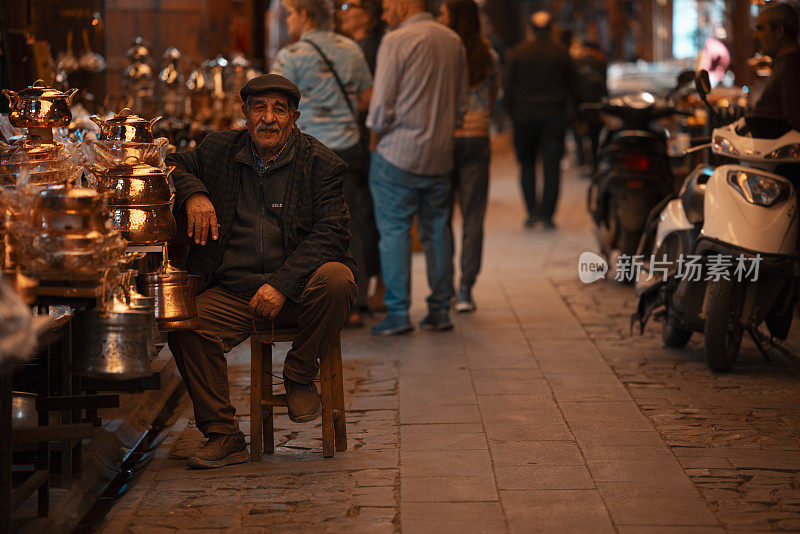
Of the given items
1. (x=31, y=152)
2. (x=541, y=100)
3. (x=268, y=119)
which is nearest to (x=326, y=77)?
(x=268, y=119)

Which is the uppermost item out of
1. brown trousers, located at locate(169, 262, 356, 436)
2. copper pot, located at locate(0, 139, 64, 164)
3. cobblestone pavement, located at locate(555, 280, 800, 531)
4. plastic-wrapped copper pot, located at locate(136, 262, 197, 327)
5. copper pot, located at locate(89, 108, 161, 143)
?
copper pot, located at locate(89, 108, 161, 143)

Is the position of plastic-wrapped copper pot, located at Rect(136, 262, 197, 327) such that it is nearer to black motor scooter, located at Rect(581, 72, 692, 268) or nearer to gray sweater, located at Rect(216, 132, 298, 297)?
gray sweater, located at Rect(216, 132, 298, 297)

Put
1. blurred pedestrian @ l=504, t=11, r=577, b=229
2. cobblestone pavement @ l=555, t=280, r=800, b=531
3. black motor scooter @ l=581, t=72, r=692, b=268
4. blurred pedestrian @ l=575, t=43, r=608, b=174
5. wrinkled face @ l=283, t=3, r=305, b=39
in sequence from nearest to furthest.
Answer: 1. cobblestone pavement @ l=555, t=280, r=800, b=531
2. wrinkled face @ l=283, t=3, r=305, b=39
3. black motor scooter @ l=581, t=72, r=692, b=268
4. blurred pedestrian @ l=504, t=11, r=577, b=229
5. blurred pedestrian @ l=575, t=43, r=608, b=174

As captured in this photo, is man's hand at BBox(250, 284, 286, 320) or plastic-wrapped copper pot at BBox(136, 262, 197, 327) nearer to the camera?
plastic-wrapped copper pot at BBox(136, 262, 197, 327)

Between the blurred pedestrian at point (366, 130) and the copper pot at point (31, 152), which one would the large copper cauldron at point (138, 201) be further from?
the blurred pedestrian at point (366, 130)

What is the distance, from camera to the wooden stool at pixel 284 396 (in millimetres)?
4777

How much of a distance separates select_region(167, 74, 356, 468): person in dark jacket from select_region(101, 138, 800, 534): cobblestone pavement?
0.99 ft

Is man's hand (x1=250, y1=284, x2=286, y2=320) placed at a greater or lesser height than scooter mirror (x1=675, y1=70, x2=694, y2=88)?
lesser

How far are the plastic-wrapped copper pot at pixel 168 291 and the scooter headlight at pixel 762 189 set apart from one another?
3010 millimetres

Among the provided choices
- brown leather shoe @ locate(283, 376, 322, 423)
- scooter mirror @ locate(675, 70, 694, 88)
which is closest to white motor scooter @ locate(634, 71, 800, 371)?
scooter mirror @ locate(675, 70, 694, 88)

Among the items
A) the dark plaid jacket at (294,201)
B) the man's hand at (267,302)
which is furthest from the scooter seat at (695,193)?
the man's hand at (267,302)

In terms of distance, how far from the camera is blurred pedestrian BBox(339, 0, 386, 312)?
7871 millimetres

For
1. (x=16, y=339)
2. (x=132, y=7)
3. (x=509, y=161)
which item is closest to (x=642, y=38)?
(x=509, y=161)

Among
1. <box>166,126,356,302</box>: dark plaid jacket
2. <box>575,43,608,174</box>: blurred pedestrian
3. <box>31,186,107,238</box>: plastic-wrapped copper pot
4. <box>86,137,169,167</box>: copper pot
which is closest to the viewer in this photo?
<box>31,186,107,238</box>: plastic-wrapped copper pot
